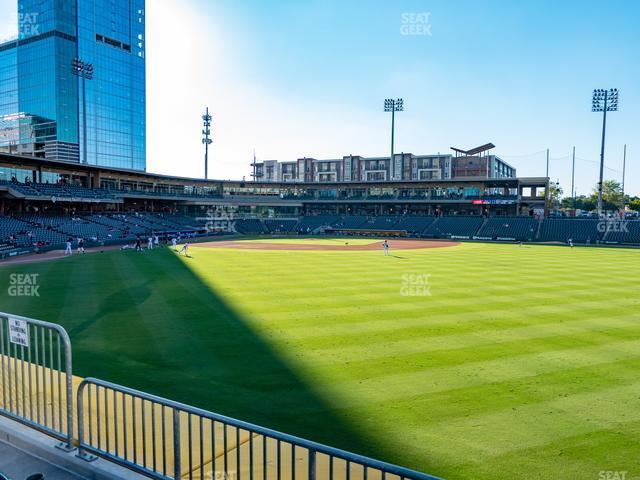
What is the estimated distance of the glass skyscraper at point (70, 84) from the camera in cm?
9519

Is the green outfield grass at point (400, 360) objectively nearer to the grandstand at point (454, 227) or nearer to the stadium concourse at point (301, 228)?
the stadium concourse at point (301, 228)

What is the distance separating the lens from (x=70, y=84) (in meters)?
96.1

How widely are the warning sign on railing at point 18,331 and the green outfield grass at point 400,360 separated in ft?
10.9

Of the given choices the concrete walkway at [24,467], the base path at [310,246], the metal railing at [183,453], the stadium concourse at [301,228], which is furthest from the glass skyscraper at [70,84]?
the metal railing at [183,453]

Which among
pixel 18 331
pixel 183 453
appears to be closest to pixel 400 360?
pixel 183 453

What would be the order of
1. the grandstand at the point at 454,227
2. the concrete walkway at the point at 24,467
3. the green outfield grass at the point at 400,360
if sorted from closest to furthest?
the concrete walkway at the point at 24,467 → the green outfield grass at the point at 400,360 → the grandstand at the point at 454,227

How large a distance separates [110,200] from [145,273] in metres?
47.3

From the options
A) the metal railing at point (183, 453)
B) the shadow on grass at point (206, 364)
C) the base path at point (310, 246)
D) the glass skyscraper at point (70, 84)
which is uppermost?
the glass skyscraper at point (70, 84)

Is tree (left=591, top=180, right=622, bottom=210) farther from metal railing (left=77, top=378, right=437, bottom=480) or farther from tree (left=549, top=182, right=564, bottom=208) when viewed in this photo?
metal railing (left=77, top=378, right=437, bottom=480)

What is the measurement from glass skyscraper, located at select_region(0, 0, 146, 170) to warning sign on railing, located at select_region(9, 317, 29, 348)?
10158cm

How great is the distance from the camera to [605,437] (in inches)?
286

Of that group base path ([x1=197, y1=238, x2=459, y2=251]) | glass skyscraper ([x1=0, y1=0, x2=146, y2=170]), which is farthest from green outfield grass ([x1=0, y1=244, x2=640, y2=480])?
glass skyscraper ([x1=0, y1=0, x2=146, y2=170])

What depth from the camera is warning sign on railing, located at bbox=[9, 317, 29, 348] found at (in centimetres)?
637

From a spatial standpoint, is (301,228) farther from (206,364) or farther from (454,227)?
(206,364)
